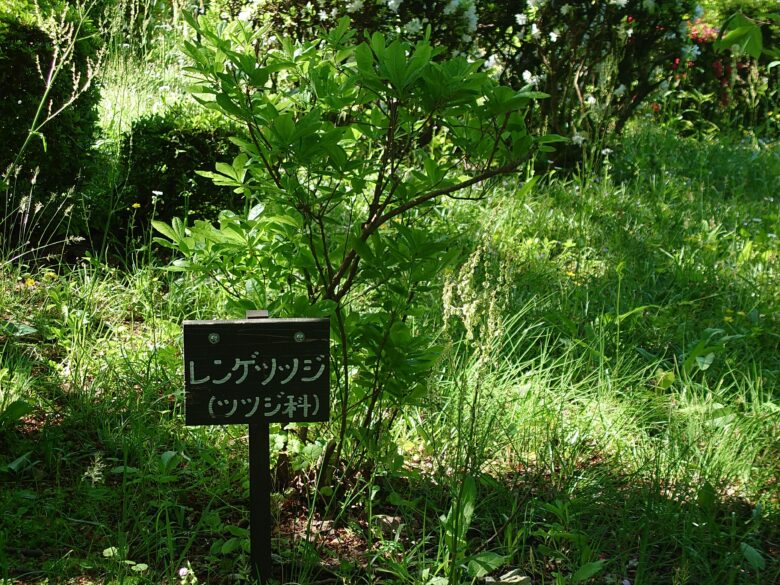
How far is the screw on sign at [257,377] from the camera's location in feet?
6.17

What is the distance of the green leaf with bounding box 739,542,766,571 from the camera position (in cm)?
Answer: 218

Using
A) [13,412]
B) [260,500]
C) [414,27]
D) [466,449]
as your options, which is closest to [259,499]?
[260,500]

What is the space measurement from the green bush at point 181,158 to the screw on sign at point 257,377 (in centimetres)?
247

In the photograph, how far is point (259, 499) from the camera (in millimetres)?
1979

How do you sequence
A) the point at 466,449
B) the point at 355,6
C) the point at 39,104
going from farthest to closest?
the point at 355,6, the point at 39,104, the point at 466,449

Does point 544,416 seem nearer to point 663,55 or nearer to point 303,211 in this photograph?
point 303,211

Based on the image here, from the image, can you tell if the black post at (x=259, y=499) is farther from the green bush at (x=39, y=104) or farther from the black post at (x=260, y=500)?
the green bush at (x=39, y=104)

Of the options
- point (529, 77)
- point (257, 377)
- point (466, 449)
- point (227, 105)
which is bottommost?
point (466, 449)

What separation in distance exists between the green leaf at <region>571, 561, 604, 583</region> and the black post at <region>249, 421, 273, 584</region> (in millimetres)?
746

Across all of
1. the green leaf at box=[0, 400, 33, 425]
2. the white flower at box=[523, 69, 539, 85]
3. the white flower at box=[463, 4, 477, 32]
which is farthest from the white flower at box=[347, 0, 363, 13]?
the green leaf at box=[0, 400, 33, 425]

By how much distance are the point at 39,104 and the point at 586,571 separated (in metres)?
3.22

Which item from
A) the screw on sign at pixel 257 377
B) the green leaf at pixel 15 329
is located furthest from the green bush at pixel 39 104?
the screw on sign at pixel 257 377

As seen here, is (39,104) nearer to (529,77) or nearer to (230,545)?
(230,545)

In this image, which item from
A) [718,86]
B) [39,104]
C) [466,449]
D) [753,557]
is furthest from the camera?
[718,86]
